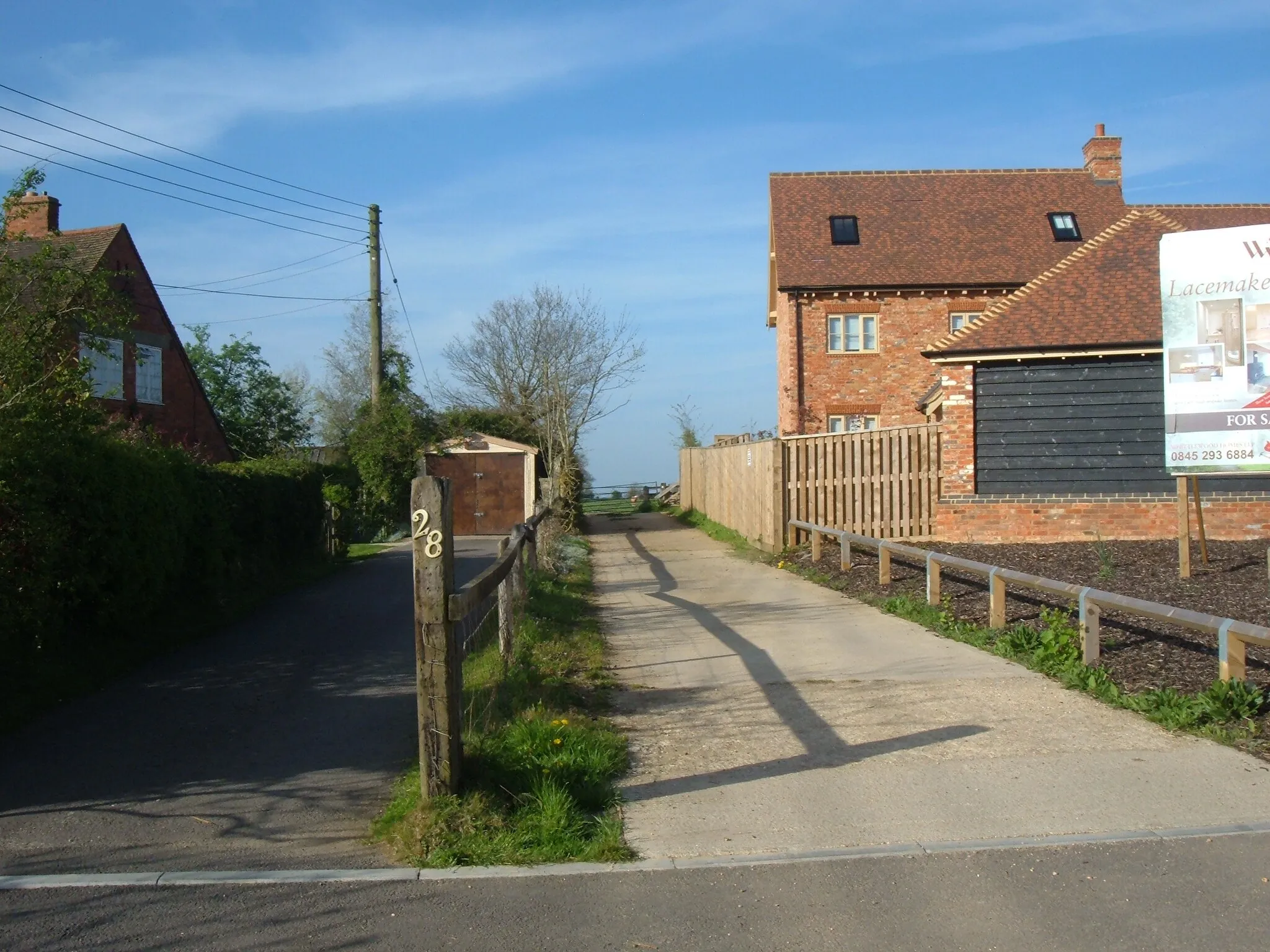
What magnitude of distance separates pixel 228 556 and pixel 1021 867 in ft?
37.4

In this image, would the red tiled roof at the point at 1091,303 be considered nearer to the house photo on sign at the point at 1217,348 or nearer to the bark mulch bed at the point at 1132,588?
the bark mulch bed at the point at 1132,588

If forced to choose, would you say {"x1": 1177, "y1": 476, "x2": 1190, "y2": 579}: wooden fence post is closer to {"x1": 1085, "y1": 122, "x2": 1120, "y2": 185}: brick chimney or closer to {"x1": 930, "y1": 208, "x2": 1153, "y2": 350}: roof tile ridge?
{"x1": 930, "y1": 208, "x2": 1153, "y2": 350}: roof tile ridge

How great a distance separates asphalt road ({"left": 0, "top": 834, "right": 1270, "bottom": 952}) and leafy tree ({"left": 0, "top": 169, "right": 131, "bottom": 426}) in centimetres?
551

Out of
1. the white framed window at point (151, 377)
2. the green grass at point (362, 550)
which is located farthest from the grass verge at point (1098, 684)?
the white framed window at point (151, 377)

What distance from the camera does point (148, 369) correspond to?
2538 cm

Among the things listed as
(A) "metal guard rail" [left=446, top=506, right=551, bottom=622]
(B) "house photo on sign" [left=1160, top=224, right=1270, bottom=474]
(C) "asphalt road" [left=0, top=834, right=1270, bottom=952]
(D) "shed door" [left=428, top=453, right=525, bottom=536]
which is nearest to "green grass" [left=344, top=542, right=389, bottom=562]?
(D) "shed door" [left=428, top=453, right=525, bottom=536]

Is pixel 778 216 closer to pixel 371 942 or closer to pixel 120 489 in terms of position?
pixel 120 489

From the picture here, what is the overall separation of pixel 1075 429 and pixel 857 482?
3.41m

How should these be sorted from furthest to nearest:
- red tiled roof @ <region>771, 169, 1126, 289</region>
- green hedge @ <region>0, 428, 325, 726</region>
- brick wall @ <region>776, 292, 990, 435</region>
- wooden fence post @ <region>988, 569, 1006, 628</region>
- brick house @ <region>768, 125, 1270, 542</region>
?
red tiled roof @ <region>771, 169, 1126, 289</region>, brick wall @ <region>776, 292, 990, 435</region>, brick house @ <region>768, 125, 1270, 542</region>, wooden fence post @ <region>988, 569, 1006, 628</region>, green hedge @ <region>0, 428, 325, 726</region>

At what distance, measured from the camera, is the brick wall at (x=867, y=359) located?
29.6 meters

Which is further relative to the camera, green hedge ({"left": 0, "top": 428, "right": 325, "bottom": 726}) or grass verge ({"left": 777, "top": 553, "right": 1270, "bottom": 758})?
green hedge ({"left": 0, "top": 428, "right": 325, "bottom": 726})

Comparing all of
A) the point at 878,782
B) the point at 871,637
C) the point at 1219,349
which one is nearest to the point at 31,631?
the point at 878,782

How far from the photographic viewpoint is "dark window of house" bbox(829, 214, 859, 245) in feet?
102

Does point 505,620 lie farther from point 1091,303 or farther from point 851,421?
point 851,421
